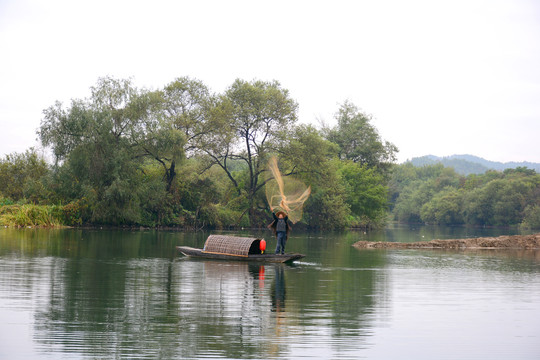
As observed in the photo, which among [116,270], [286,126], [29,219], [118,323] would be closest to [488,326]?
[118,323]

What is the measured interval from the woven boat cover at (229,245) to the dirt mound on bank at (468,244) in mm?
15699

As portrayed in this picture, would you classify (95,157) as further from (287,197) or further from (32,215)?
(287,197)

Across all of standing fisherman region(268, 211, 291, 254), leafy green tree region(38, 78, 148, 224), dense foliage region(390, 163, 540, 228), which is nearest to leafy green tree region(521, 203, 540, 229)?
dense foliage region(390, 163, 540, 228)

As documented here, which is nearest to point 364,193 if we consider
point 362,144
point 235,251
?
point 362,144

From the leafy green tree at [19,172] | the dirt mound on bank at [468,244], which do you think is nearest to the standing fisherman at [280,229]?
the dirt mound on bank at [468,244]

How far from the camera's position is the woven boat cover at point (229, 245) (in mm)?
27172

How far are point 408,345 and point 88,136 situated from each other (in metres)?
50.7

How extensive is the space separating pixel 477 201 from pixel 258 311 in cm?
13259

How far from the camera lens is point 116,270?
72.6ft

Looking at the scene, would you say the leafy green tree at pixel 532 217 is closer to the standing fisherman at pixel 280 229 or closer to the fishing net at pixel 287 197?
the fishing net at pixel 287 197

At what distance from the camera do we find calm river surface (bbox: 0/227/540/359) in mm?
10828

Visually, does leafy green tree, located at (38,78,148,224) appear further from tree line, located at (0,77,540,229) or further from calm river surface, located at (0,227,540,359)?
calm river surface, located at (0,227,540,359)

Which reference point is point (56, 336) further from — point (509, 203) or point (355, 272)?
point (509, 203)

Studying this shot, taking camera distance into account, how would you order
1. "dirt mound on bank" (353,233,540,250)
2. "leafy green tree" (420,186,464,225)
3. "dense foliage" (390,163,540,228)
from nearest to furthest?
"dirt mound on bank" (353,233,540,250) → "dense foliage" (390,163,540,228) → "leafy green tree" (420,186,464,225)
